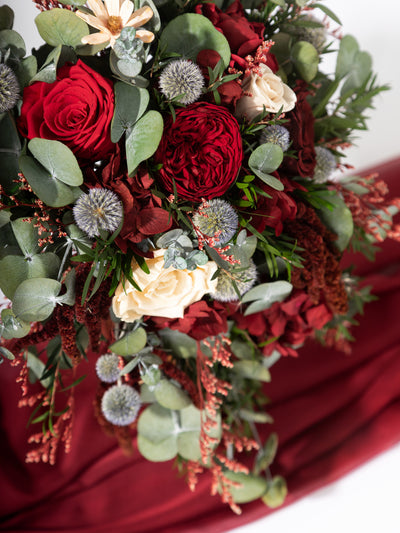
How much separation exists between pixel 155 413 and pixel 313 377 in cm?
49

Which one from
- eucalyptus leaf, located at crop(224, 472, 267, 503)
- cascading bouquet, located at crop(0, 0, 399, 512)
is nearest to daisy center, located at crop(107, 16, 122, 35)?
cascading bouquet, located at crop(0, 0, 399, 512)

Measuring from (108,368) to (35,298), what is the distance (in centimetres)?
19

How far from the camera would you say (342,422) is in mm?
1083

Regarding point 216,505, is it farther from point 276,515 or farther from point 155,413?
point 155,413

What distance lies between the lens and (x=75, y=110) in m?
0.45

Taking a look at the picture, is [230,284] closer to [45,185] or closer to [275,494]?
[45,185]

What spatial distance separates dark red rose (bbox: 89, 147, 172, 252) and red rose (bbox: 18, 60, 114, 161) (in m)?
0.03

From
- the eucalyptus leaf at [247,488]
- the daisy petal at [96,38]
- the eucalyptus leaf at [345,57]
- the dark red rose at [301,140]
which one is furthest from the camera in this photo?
the eucalyptus leaf at [247,488]

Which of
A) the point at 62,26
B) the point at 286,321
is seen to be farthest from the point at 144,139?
the point at 286,321

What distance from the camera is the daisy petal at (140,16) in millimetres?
442

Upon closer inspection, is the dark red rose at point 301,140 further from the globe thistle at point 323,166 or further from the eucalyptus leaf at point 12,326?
the eucalyptus leaf at point 12,326

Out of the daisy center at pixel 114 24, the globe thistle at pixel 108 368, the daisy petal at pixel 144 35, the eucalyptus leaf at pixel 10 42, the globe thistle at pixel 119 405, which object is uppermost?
the daisy petal at pixel 144 35

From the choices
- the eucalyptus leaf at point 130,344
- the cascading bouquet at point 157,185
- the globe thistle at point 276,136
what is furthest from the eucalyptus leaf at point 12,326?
the globe thistle at point 276,136

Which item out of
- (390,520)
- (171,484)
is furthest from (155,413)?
(390,520)
